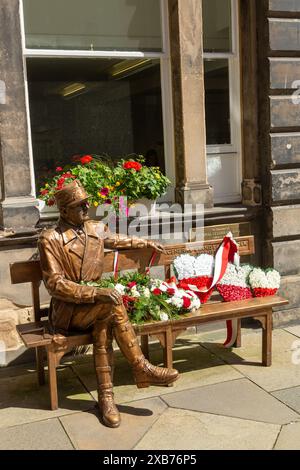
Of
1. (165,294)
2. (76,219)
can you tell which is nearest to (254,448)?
(165,294)

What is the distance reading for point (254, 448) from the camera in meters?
3.90

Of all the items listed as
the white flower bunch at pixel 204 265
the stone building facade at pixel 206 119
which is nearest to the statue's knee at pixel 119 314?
the white flower bunch at pixel 204 265

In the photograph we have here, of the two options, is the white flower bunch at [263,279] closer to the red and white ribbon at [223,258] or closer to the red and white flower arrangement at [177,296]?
the red and white ribbon at [223,258]

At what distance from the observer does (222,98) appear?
6715mm

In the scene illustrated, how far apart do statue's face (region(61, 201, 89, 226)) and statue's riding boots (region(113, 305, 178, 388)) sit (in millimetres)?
772

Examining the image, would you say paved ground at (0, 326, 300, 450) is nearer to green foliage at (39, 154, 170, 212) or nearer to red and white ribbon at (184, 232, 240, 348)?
red and white ribbon at (184, 232, 240, 348)

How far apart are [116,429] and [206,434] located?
0.65 metres

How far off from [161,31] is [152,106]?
80cm

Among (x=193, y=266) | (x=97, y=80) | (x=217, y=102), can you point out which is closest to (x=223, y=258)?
(x=193, y=266)

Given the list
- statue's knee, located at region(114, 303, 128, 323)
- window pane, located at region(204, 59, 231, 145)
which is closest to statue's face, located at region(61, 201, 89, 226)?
statue's knee, located at region(114, 303, 128, 323)

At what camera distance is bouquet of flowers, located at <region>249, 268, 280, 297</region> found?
5.56 metres

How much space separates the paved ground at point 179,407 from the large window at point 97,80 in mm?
1955

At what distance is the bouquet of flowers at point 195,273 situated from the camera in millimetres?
5410

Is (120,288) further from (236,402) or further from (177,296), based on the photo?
(236,402)
